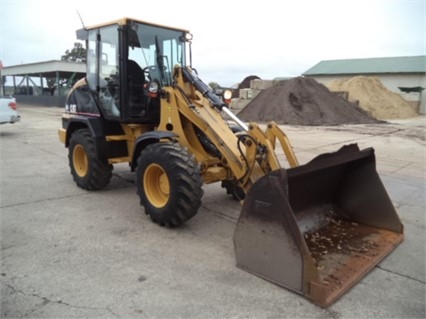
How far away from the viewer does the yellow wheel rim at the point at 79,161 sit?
624 cm

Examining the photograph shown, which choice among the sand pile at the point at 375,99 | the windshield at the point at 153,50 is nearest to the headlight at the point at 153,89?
the windshield at the point at 153,50

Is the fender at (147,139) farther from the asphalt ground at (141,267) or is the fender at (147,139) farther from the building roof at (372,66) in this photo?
the building roof at (372,66)

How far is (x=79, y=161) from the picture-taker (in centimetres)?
636

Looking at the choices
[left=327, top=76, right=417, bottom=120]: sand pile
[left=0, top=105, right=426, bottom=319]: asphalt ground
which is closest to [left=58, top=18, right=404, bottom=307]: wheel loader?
[left=0, top=105, right=426, bottom=319]: asphalt ground

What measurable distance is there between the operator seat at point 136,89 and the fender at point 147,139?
0.73 metres

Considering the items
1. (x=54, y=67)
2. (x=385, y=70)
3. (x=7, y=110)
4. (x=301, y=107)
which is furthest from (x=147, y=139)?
(x=385, y=70)

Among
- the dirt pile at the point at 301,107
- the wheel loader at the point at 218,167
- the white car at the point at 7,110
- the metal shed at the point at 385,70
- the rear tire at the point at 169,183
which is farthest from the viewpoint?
the metal shed at the point at 385,70

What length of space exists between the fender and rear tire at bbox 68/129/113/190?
964 mm

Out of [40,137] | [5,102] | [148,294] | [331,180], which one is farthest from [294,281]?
[5,102]

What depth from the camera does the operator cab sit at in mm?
Answer: 5242

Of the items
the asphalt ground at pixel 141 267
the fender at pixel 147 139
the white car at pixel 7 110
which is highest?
the white car at pixel 7 110

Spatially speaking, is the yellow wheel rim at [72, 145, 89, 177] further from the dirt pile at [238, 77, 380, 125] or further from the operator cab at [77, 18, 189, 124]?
the dirt pile at [238, 77, 380, 125]

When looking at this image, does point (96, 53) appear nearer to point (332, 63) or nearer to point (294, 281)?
point (294, 281)

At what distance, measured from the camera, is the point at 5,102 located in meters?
12.6
